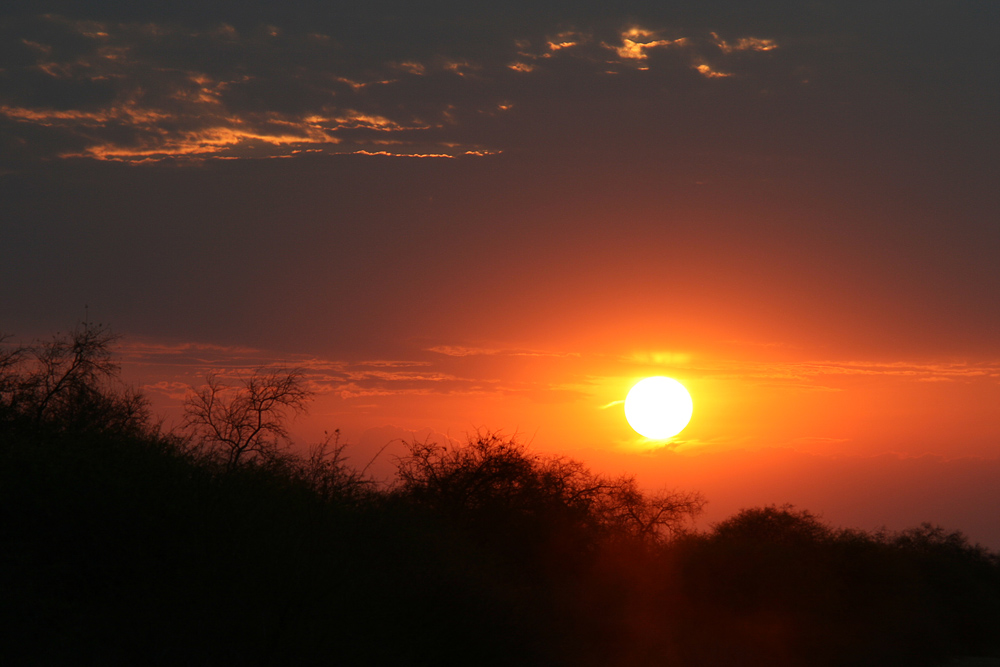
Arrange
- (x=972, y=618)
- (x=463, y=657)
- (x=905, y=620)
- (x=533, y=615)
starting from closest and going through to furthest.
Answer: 1. (x=463, y=657)
2. (x=533, y=615)
3. (x=905, y=620)
4. (x=972, y=618)

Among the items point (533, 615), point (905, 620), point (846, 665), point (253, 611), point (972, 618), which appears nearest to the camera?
point (253, 611)

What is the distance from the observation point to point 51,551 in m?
13.0

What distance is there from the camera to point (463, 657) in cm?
1516

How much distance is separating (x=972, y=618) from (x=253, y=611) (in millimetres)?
45483

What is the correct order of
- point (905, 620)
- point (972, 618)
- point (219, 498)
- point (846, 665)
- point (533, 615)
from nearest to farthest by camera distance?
point (219, 498) < point (533, 615) < point (846, 665) < point (905, 620) < point (972, 618)

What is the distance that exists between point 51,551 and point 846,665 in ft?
98.6

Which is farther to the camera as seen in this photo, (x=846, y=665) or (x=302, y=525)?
(x=846, y=665)

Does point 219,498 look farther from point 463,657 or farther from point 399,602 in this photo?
point 463,657

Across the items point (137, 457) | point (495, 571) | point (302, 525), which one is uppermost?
point (137, 457)

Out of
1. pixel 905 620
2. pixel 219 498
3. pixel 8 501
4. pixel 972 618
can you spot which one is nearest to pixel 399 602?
pixel 219 498

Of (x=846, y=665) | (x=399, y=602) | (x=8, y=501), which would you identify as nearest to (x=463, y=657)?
(x=399, y=602)

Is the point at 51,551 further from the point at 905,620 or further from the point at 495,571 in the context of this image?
the point at 905,620

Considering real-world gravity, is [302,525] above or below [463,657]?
above

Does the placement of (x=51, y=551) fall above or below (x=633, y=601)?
above
